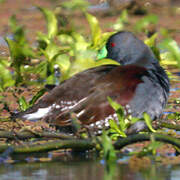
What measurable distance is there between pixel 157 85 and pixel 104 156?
3.64 feet

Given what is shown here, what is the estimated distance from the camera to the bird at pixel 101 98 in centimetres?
490

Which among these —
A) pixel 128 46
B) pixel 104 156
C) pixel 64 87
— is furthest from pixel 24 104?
pixel 104 156

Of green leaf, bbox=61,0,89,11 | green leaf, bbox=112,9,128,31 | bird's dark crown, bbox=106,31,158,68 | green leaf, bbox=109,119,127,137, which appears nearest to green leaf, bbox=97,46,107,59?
bird's dark crown, bbox=106,31,158,68

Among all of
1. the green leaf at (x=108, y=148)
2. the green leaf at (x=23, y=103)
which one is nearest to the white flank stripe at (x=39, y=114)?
the green leaf at (x=23, y=103)

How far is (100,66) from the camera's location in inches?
206

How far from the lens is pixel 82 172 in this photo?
13.0 ft

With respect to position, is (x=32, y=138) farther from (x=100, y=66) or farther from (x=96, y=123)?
(x=100, y=66)

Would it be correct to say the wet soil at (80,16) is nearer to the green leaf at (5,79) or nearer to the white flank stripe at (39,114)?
the green leaf at (5,79)

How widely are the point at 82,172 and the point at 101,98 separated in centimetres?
109

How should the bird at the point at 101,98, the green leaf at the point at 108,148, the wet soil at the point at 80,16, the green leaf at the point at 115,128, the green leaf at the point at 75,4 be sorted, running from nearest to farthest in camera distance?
the green leaf at the point at 108,148 < the green leaf at the point at 115,128 < the bird at the point at 101,98 < the wet soil at the point at 80,16 < the green leaf at the point at 75,4

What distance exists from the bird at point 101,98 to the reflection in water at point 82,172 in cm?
72

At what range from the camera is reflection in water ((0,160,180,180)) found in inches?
148

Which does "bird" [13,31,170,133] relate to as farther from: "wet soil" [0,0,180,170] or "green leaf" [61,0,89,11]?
"green leaf" [61,0,89,11]

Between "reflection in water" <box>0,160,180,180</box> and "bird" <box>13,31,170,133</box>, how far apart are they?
0.72 metres
